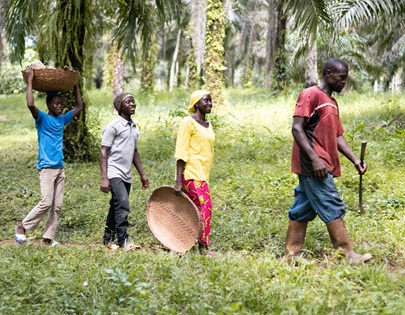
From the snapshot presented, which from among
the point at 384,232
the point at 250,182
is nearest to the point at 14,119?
the point at 250,182

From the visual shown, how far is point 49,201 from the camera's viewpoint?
6.25 m

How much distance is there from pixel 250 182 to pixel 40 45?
17.3 ft

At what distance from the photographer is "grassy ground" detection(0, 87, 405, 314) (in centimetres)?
407

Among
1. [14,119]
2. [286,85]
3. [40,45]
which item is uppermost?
[40,45]

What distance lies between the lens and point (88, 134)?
11203mm

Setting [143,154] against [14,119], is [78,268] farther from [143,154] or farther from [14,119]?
[14,119]

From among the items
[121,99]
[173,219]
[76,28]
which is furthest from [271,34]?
[173,219]

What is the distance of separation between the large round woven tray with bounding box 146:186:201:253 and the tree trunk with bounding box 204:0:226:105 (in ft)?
32.6

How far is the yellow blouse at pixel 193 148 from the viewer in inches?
227

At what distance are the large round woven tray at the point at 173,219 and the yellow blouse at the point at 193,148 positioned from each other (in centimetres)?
26

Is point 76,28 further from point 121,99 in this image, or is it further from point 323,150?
point 323,150

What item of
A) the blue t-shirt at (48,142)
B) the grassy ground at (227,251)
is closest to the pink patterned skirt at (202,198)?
the grassy ground at (227,251)

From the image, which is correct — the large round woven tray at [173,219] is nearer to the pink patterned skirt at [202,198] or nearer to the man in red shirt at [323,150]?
the pink patterned skirt at [202,198]

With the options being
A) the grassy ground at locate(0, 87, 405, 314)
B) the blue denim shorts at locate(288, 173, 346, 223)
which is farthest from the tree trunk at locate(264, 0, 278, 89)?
the blue denim shorts at locate(288, 173, 346, 223)
